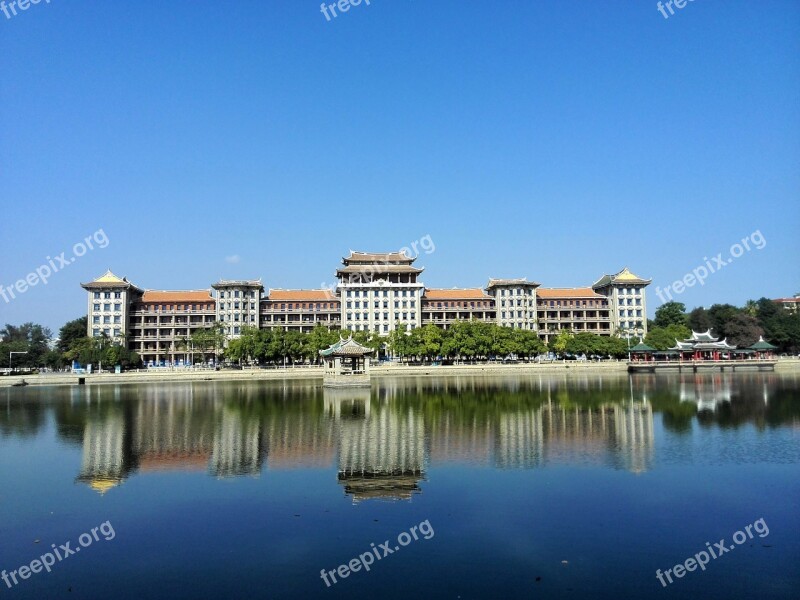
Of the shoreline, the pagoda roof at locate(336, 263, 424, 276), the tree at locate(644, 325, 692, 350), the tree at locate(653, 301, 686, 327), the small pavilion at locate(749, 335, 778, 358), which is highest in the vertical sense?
the pagoda roof at locate(336, 263, 424, 276)

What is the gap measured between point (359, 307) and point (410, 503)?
7460 centimetres

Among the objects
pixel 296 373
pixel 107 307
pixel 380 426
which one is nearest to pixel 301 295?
pixel 107 307

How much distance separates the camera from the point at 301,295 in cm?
9256

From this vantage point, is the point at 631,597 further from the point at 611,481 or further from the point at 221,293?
the point at 221,293

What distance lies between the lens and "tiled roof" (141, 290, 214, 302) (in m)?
89.6

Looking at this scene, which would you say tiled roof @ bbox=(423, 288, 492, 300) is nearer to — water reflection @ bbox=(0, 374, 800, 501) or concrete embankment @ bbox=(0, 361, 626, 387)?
concrete embankment @ bbox=(0, 361, 626, 387)

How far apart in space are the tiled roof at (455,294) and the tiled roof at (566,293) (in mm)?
8967

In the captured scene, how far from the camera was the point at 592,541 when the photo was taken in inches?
482

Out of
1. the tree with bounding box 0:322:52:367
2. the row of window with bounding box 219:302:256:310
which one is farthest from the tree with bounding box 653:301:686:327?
the tree with bounding box 0:322:52:367

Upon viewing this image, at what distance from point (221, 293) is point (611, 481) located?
7840 cm

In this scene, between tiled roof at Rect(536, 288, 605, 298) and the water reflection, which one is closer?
the water reflection

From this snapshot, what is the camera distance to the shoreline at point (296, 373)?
61625 mm

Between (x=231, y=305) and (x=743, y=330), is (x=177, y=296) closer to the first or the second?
(x=231, y=305)

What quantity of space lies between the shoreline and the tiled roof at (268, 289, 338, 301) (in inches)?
970
